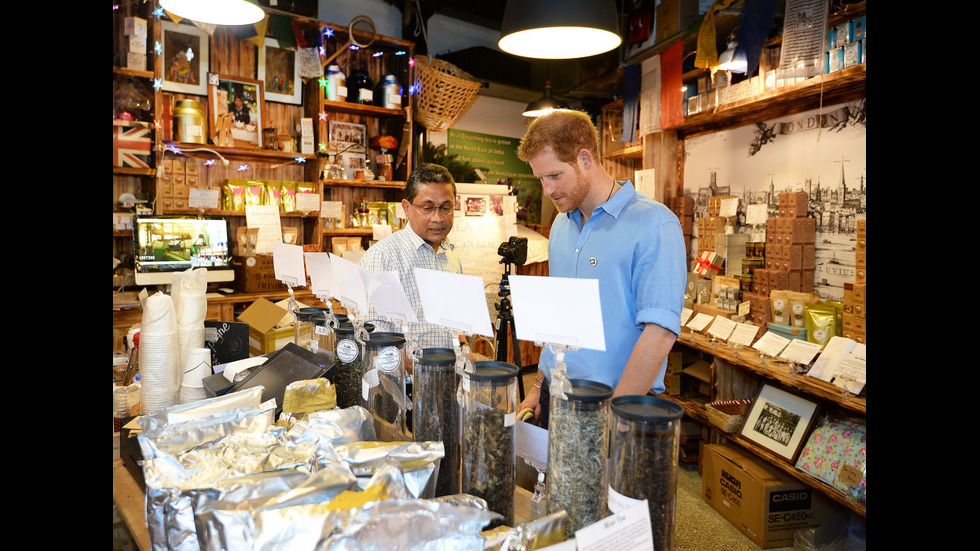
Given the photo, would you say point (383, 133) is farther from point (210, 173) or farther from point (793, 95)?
point (793, 95)

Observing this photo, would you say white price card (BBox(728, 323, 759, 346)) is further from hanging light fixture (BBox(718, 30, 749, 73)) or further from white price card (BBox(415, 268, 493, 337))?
white price card (BBox(415, 268, 493, 337))

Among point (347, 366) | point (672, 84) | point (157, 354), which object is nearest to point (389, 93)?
point (672, 84)

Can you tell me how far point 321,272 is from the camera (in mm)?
1744

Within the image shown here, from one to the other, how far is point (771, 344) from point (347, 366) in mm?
2464

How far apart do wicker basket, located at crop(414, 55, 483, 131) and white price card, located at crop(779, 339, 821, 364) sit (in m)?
3.16

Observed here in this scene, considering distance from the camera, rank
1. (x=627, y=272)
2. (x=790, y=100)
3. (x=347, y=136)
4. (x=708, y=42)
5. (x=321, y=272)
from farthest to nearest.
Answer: (x=347, y=136) → (x=708, y=42) → (x=790, y=100) → (x=627, y=272) → (x=321, y=272)

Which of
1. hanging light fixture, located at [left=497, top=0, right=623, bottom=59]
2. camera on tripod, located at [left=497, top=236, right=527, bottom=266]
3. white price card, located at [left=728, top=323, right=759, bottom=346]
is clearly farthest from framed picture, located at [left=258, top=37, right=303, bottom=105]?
white price card, located at [left=728, top=323, right=759, bottom=346]

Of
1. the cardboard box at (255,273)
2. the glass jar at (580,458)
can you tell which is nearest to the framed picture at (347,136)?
the cardboard box at (255,273)

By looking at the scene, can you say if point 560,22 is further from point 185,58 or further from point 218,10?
point 185,58

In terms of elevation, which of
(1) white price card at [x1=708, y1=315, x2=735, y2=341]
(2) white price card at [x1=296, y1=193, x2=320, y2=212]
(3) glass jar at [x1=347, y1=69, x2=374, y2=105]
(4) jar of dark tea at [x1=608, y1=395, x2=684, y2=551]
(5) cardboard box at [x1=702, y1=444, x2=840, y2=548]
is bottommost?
(5) cardboard box at [x1=702, y1=444, x2=840, y2=548]

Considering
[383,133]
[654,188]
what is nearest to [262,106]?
[383,133]

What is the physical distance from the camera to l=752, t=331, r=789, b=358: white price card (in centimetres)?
312

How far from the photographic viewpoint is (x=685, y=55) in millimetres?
4340

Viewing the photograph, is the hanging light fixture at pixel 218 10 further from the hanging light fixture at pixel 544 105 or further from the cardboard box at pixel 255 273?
the hanging light fixture at pixel 544 105
